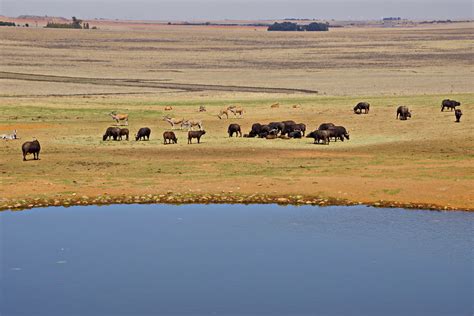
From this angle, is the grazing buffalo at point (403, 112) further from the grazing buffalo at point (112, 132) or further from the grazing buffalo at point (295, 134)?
the grazing buffalo at point (112, 132)

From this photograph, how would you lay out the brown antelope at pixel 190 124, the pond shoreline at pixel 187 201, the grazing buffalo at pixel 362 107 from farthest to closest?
the grazing buffalo at pixel 362 107
the brown antelope at pixel 190 124
the pond shoreline at pixel 187 201

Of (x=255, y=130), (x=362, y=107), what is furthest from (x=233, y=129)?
(x=362, y=107)

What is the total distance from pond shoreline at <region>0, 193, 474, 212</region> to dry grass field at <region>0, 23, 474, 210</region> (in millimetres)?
309

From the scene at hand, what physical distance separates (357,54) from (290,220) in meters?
90.7

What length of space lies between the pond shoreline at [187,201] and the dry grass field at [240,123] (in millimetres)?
309

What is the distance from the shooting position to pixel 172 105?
183 feet

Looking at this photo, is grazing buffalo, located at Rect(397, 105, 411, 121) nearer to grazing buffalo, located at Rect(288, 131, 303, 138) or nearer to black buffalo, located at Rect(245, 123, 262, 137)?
grazing buffalo, located at Rect(288, 131, 303, 138)

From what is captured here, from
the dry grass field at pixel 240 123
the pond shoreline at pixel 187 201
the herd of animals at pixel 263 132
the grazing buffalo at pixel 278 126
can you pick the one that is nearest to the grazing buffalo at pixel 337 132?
the herd of animals at pixel 263 132

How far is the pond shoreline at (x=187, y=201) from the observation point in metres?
25.7

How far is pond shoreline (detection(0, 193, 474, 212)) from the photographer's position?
2572 cm

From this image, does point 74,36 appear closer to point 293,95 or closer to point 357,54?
point 357,54

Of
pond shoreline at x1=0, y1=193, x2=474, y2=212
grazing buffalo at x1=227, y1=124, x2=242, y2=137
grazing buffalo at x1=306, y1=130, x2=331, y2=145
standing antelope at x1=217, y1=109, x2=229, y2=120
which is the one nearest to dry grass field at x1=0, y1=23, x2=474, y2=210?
pond shoreline at x1=0, y1=193, x2=474, y2=212

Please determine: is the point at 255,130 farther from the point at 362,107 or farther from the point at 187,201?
the point at 187,201

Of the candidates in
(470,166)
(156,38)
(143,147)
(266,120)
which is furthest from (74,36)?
(470,166)
